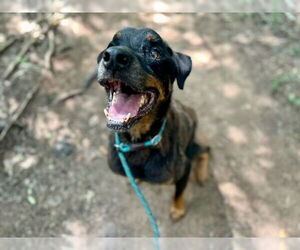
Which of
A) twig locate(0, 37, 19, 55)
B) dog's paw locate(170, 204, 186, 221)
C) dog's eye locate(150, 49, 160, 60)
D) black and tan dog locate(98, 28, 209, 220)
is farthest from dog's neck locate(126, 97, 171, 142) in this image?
twig locate(0, 37, 19, 55)

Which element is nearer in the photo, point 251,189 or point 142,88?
point 142,88

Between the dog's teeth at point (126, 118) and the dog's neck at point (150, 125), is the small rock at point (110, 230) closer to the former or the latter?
the dog's neck at point (150, 125)

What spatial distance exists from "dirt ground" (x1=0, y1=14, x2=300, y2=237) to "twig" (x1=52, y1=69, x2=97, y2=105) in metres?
0.08

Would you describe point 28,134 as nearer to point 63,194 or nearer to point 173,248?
point 63,194

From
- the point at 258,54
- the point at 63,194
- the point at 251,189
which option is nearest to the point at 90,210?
the point at 63,194

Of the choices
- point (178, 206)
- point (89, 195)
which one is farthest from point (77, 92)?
point (178, 206)

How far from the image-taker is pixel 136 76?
329 cm

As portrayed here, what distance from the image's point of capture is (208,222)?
5164 millimetres

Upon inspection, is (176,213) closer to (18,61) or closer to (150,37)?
(150,37)

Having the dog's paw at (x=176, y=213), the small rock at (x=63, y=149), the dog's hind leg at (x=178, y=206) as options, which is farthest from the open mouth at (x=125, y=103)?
the small rock at (x=63, y=149)

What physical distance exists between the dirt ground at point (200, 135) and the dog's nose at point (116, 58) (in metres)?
2.52

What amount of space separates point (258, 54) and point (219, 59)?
0.69 metres

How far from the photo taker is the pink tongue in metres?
3.45

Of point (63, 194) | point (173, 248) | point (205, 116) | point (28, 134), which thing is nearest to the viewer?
point (173, 248)
